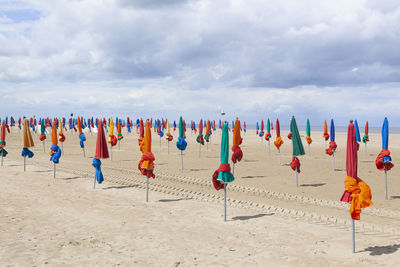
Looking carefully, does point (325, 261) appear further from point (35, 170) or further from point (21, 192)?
point (35, 170)

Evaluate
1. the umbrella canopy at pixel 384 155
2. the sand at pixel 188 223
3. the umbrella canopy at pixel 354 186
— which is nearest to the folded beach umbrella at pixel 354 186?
the umbrella canopy at pixel 354 186

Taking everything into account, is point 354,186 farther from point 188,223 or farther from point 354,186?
point 188,223

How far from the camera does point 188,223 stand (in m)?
9.80

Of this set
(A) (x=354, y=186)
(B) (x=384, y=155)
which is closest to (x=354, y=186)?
(A) (x=354, y=186)

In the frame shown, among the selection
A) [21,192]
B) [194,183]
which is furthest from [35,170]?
[194,183]

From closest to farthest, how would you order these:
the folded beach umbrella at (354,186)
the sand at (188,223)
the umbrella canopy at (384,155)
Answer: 1. the folded beach umbrella at (354,186)
2. the sand at (188,223)
3. the umbrella canopy at (384,155)

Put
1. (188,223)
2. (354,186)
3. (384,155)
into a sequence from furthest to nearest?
1. (384,155)
2. (188,223)
3. (354,186)

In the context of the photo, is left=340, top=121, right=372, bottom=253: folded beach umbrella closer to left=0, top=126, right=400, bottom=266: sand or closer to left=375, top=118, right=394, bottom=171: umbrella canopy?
left=0, top=126, right=400, bottom=266: sand

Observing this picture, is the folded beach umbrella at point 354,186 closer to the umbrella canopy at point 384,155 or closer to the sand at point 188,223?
the sand at point 188,223

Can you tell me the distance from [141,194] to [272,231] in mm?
6487

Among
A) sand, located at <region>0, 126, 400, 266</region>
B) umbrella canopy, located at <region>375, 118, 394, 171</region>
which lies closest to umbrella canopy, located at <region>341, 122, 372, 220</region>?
sand, located at <region>0, 126, 400, 266</region>

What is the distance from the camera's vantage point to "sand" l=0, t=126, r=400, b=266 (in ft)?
23.9

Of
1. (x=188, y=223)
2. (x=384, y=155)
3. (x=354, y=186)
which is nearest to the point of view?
(x=354, y=186)

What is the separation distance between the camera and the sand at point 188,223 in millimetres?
7289
